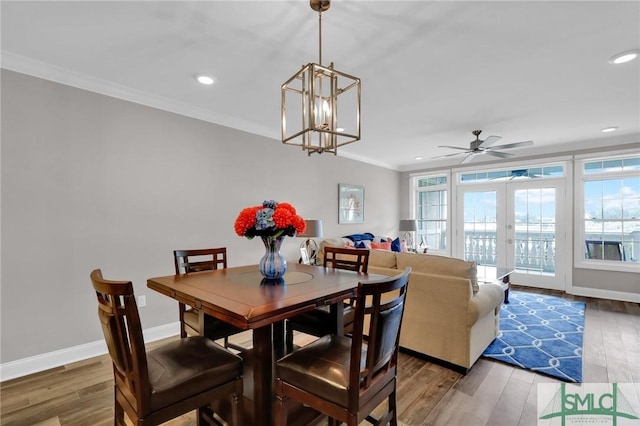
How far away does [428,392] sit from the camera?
2223 mm

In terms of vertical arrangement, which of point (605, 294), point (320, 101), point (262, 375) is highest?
point (320, 101)

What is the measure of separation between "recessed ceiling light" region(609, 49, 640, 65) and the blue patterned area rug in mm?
2585

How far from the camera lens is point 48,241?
8.41 ft

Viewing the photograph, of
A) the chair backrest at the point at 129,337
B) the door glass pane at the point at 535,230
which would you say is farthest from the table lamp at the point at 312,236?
the door glass pane at the point at 535,230

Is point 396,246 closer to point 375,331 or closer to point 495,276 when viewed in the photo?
point 495,276

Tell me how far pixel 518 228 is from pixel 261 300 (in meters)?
5.95

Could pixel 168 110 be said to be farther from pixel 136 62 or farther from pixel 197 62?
pixel 197 62

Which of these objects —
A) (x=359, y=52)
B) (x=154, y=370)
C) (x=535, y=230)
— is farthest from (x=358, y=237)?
(x=154, y=370)

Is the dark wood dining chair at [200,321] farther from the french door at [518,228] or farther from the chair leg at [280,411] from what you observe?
the french door at [518,228]

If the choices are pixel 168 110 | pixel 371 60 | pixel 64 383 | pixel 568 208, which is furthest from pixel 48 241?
pixel 568 208

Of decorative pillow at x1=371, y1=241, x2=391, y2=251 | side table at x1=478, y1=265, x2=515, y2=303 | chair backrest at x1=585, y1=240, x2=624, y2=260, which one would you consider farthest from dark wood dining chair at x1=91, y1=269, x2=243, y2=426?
chair backrest at x1=585, y1=240, x2=624, y2=260

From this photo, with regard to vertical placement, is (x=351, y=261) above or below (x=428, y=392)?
above

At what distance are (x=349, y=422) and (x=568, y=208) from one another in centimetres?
583

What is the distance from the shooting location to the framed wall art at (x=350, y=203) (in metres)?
5.54
